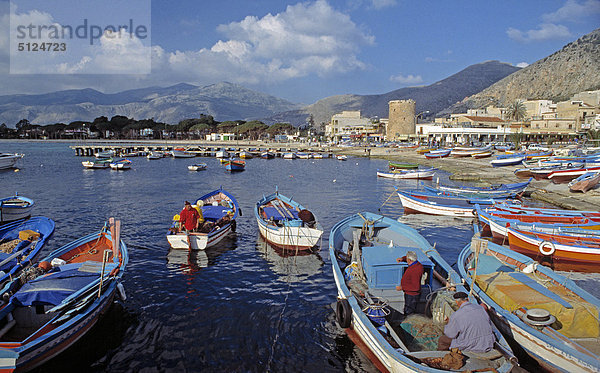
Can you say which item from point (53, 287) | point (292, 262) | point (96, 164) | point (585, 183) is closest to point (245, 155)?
point (96, 164)

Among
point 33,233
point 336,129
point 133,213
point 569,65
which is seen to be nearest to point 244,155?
point 133,213

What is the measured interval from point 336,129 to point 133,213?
459 ft

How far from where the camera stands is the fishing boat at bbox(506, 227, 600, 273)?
557 inches

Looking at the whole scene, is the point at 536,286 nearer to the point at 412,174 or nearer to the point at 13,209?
the point at 13,209

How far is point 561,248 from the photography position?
14352mm

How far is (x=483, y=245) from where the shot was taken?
1009cm

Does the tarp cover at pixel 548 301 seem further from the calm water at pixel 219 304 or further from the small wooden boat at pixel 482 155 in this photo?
the small wooden boat at pixel 482 155

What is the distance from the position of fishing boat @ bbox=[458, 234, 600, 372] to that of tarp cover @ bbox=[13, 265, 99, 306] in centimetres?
974

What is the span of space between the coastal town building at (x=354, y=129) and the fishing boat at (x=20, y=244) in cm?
11631

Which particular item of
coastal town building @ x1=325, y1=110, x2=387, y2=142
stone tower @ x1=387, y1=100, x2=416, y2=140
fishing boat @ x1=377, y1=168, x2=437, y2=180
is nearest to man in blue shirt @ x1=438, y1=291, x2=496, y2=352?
fishing boat @ x1=377, y1=168, x2=437, y2=180

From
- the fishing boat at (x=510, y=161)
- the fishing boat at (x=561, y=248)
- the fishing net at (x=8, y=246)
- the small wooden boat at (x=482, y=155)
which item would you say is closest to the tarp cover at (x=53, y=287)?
the fishing net at (x=8, y=246)

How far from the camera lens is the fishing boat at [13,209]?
2069 cm

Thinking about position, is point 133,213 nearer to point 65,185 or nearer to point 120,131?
point 65,185

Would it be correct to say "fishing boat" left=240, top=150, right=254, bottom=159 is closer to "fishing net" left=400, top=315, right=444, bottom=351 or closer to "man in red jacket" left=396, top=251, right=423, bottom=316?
"man in red jacket" left=396, top=251, right=423, bottom=316
